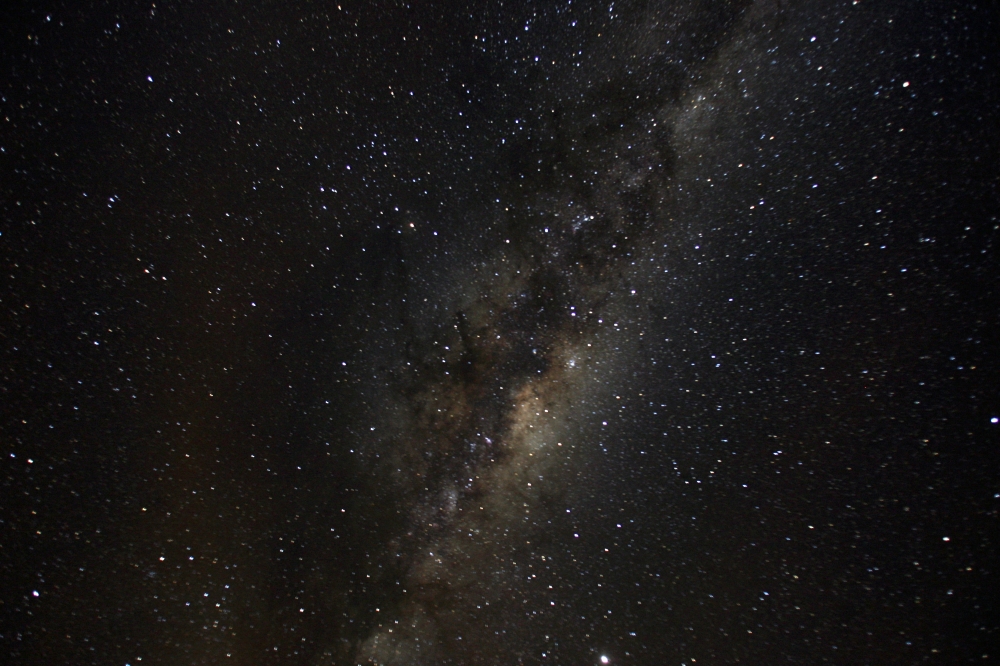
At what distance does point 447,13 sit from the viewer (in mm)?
1017

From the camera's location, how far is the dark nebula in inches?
35.6

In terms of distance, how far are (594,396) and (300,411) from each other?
0.92 meters

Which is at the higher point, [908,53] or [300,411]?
[300,411]

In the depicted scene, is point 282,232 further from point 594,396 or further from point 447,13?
point 594,396

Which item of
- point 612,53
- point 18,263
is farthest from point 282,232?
point 612,53

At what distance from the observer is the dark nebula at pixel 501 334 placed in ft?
2.97

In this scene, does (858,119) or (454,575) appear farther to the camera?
Result: (454,575)

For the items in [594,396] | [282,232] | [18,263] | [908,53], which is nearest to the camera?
[18,263]

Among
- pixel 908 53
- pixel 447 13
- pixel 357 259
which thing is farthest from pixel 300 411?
pixel 908 53

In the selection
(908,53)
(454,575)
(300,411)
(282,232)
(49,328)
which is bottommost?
(454,575)

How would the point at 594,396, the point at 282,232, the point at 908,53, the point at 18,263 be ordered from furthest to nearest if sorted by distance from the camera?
the point at 594,396
the point at 282,232
the point at 908,53
the point at 18,263

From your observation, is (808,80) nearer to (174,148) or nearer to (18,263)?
(174,148)

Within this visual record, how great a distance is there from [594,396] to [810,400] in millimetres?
625

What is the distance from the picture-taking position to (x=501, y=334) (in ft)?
3.90
